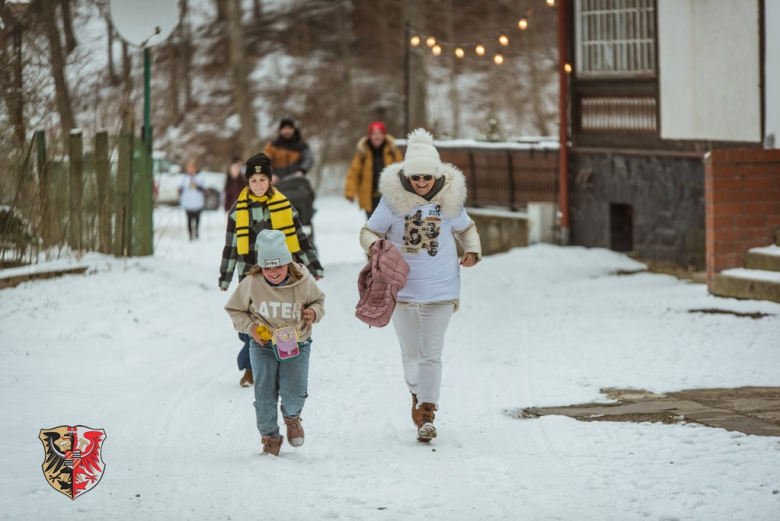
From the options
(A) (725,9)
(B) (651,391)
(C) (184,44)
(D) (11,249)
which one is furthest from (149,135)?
(C) (184,44)

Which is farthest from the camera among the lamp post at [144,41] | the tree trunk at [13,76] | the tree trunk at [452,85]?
the tree trunk at [452,85]

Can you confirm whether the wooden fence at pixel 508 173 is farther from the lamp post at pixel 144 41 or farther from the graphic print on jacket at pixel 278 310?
the graphic print on jacket at pixel 278 310

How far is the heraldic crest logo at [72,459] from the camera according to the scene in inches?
242

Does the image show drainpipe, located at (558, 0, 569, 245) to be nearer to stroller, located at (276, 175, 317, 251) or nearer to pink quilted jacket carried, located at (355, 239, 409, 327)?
stroller, located at (276, 175, 317, 251)

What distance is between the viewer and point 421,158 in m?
7.58

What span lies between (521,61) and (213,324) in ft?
111

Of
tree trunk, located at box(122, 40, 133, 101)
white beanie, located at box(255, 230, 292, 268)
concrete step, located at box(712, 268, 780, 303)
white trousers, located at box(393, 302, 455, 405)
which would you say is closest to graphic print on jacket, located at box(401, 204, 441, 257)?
white trousers, located at box(393, 302, 455, 405)

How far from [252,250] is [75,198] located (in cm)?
556

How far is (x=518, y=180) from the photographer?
781 inches

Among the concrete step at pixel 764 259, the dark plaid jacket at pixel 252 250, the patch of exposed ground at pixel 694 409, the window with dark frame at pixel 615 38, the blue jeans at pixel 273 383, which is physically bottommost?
the patch of exposed ground at pixel 694 409

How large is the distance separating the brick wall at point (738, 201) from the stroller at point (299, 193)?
4.62m

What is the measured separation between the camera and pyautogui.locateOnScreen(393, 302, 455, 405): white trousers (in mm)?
7504

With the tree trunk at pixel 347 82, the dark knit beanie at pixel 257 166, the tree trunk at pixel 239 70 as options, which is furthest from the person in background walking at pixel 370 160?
the tree trunk at pixel 347 82

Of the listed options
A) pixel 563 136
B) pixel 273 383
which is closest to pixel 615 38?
pixel 563 136
